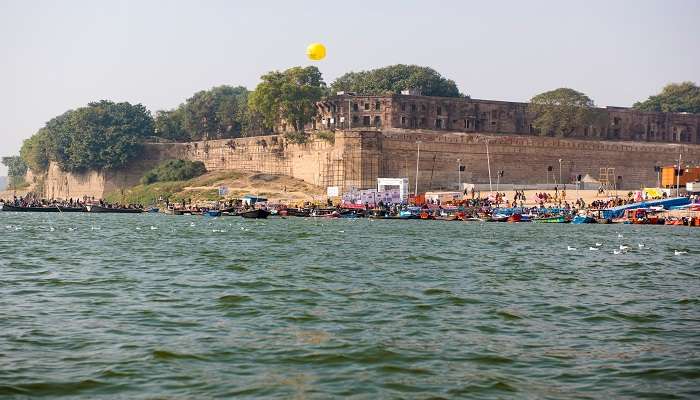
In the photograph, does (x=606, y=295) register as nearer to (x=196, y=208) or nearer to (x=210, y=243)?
(x=210, y=243)

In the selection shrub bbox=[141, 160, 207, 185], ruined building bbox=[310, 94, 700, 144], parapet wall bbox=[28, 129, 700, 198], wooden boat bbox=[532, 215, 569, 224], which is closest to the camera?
wooden boat bbox=[532, 215, 569, 224]

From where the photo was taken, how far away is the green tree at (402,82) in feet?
362

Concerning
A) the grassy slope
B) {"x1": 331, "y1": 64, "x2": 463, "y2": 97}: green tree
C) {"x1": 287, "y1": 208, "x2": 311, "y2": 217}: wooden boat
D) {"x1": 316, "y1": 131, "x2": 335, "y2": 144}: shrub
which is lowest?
{"x1": 287, "y1": 208, "x2": 311, "y2": 217}: wooden boat

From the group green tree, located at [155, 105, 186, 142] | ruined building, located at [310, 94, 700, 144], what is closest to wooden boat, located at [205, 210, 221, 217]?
ruined building, located at [310, 94, 700, 144]

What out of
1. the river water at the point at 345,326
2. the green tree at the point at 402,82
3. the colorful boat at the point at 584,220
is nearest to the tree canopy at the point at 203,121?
the green tree at the point at 402,82

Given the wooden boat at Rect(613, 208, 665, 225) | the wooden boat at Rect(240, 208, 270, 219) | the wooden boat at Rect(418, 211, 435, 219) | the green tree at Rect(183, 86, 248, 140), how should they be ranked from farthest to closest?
the green tree at Rect(183, 86, 248, 140)
the wooden boat at Rect(240, 208, 270, 219)
the wooden boat at Rect(418, 211, 435, 219)
the wooden boat at Rect(613, 208, 665, 225)

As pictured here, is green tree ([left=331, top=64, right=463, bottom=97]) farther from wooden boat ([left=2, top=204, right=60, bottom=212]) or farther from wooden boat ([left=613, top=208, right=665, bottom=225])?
wooden boat ([left=613, top=208, right=665, bottom=225])

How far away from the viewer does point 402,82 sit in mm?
110812

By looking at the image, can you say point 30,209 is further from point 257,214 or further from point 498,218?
point 498,218

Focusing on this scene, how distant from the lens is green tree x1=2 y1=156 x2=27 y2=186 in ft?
532

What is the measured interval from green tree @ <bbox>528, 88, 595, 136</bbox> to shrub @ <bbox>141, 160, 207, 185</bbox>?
117 ft

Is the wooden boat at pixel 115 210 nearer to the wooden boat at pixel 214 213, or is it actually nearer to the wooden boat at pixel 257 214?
the wooden boat at pixel 214 213

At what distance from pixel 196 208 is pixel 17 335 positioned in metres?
71.1

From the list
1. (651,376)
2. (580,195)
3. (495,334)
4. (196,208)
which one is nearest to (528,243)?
(495,334)
